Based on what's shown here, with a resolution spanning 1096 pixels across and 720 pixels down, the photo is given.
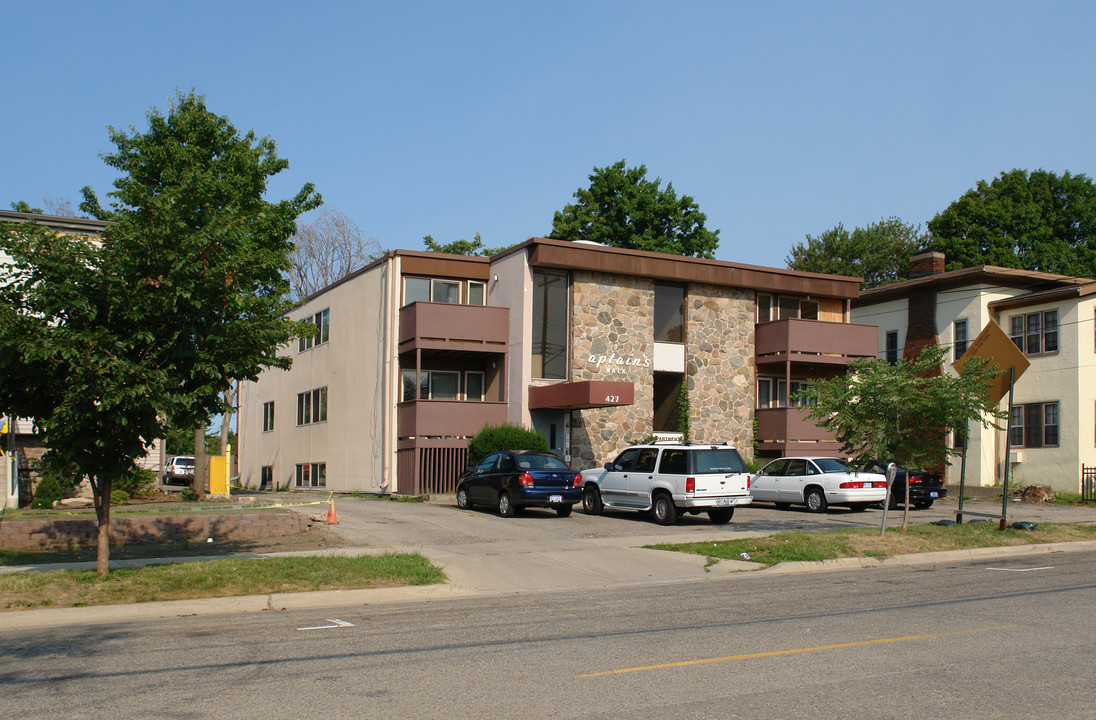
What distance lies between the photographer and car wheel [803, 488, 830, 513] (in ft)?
82.3

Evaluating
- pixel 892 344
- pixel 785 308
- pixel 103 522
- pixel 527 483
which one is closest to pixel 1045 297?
pixel 892 344

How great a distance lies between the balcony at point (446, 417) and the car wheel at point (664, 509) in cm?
911

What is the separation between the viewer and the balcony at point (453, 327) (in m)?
28.6

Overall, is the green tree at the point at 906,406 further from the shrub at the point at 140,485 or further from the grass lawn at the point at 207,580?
the shrub at the point at 140,485

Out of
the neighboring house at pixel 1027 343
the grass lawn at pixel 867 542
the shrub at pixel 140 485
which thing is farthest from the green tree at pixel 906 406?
the shrub at pixel 140 485

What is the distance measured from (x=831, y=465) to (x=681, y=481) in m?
6.83

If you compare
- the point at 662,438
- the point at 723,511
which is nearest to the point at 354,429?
the point at 662,438

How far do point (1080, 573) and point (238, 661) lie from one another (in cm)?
1210

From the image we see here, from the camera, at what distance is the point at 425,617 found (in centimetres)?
1062

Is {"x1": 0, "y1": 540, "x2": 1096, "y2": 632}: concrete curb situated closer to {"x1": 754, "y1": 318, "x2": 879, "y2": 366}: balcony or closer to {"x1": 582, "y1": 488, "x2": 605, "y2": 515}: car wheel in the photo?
{"x1": 582, "y1": 488, "x2": 605, "y2": 515}: car wheel

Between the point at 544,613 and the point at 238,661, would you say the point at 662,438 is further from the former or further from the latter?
the point at 238,661

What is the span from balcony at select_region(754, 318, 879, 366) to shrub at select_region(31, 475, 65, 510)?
21.8 meters

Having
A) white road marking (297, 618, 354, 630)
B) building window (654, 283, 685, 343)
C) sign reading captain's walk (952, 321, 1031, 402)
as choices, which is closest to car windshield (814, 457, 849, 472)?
sign reading captain's walk (952, 321, 1031, 402)

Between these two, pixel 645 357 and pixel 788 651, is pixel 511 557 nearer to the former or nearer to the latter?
pixel 788 651
